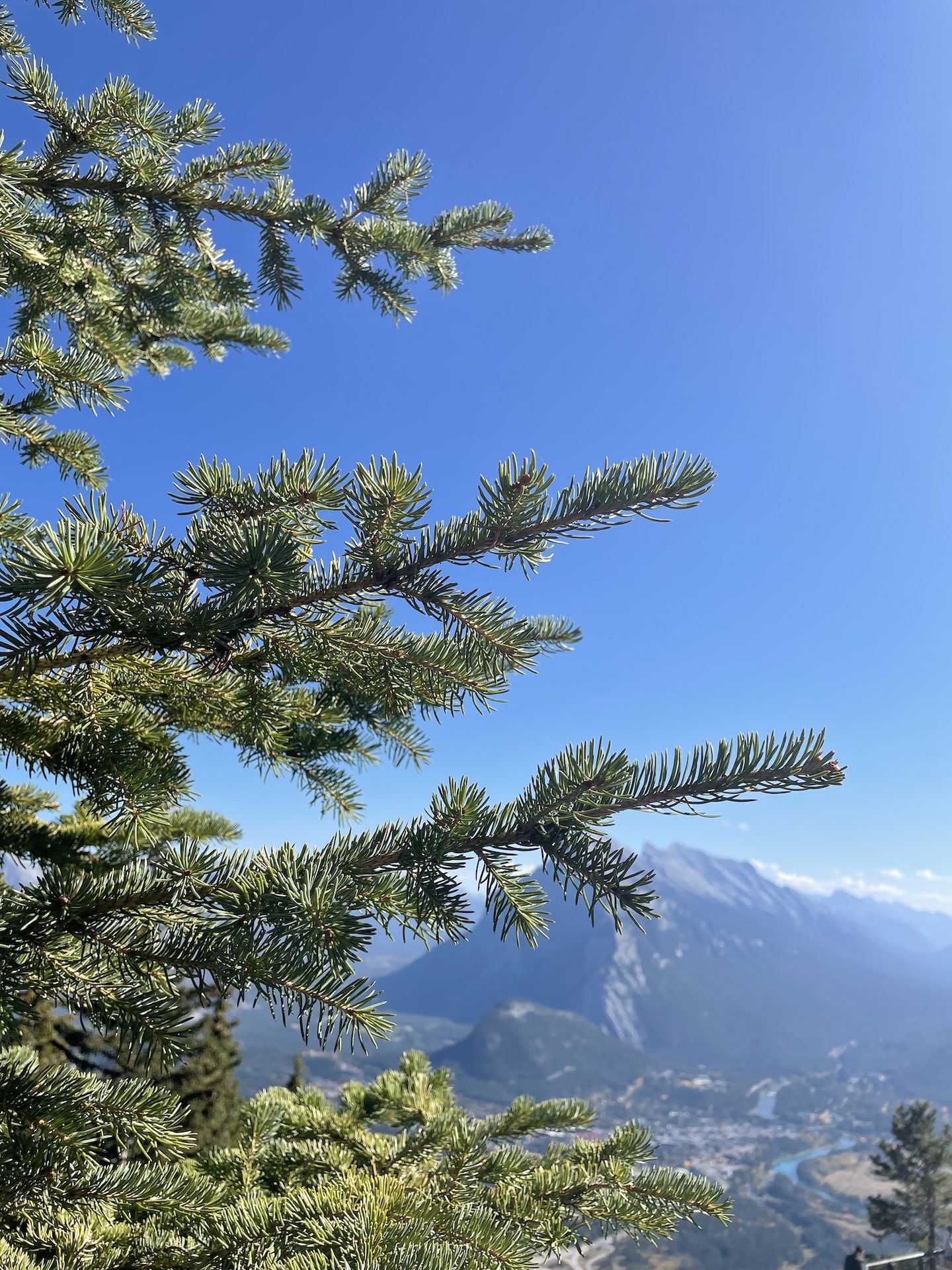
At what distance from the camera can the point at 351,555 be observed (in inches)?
69.9

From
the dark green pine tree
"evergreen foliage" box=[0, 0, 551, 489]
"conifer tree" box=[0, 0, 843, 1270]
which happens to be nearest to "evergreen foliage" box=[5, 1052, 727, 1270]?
"conifer tree" box=[0, 0, 843, 1270]

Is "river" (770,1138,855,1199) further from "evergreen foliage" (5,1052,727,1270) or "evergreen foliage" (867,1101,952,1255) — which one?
"evergreen foliage" (5,1052,727,1270)

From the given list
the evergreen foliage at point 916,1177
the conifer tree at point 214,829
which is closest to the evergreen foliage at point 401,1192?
the conifer tree at point 214,829

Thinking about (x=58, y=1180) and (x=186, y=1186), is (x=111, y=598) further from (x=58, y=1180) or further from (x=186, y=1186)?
(x=186, y=1186)

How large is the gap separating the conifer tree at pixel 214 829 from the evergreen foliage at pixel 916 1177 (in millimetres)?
45806

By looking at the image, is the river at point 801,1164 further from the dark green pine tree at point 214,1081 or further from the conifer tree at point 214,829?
the conifer tree at point 214,829

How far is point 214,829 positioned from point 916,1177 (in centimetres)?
5001

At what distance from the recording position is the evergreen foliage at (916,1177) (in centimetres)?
3538

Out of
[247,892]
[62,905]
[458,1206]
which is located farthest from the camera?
[458,1206]

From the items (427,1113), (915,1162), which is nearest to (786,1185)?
(915,1162)

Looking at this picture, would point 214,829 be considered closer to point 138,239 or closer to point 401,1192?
point 401,1192

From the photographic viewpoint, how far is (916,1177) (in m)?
36.2

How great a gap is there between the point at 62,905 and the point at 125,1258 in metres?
1.63

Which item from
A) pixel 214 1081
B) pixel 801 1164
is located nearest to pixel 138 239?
pixel 214 1081
